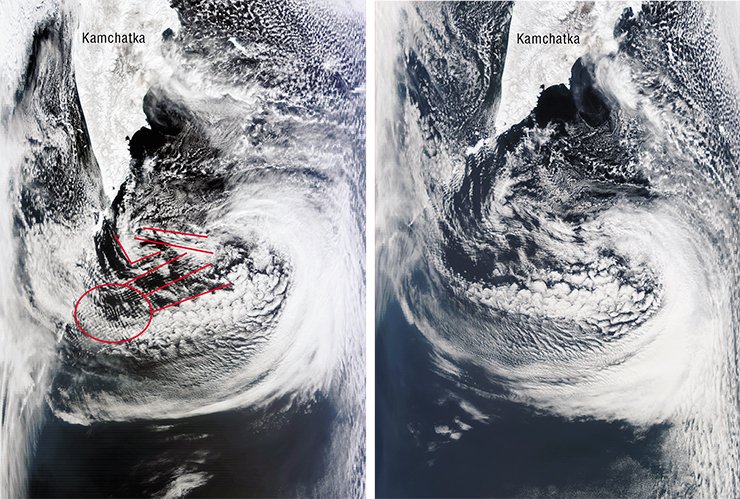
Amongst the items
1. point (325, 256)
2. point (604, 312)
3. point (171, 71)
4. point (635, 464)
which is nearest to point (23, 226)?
point (171, 71)

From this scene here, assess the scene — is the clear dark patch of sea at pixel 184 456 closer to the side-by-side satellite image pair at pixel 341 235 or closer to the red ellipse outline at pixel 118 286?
the side-by-side satellite image pair at pixel 341 235

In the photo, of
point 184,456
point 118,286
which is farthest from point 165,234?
point 184,456

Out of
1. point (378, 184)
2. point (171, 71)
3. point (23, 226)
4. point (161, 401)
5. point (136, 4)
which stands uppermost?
point (136, 4)

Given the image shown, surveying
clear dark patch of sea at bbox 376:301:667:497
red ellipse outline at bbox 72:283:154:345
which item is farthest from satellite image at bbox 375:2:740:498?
red ellipse outline at bbox 72:283:154:345

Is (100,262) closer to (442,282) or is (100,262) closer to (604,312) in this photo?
(442,282)

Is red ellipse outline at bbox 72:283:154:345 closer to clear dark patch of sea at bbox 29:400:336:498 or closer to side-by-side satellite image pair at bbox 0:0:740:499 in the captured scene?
side-by-side satellite image pair at bbox 0:0:740:499
